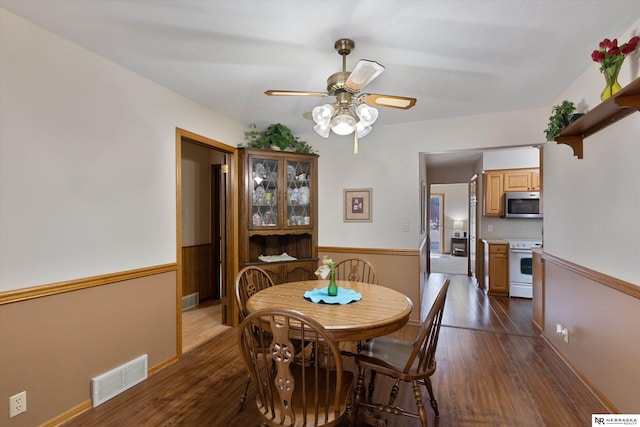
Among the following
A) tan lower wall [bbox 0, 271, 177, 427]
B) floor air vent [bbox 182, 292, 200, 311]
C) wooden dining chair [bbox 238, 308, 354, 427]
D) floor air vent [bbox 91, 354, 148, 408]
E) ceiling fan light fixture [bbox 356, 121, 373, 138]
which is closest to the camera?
wooden dining chair [bbox 238, 308, 354, 427]

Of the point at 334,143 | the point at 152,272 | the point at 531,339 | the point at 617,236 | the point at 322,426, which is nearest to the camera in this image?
the point at 322,426

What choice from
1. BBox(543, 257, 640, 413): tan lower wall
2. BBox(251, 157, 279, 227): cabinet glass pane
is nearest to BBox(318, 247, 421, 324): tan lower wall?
BBox(251, 157, 279, 227): cabinet glass pane

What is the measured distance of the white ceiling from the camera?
5.38ft

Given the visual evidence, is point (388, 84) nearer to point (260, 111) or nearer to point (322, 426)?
point (260, 111)

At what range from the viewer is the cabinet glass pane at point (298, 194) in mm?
3791

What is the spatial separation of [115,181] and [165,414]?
164cm

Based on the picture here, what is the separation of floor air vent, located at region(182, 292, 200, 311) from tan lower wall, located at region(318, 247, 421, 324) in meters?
2.46

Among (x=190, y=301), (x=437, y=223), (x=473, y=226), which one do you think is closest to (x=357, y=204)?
(x=190, y=301)

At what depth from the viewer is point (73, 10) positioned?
1.67 meters

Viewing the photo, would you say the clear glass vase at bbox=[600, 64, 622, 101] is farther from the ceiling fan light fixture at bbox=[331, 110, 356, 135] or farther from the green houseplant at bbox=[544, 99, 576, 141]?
the ceiling fan light fixture at bbox=[331, 110, 356, 135]

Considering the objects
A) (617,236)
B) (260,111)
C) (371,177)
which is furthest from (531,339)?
(260,111)

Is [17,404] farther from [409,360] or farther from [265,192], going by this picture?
[265,192]

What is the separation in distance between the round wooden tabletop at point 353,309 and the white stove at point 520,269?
11.5 ft

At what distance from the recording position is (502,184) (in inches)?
203
